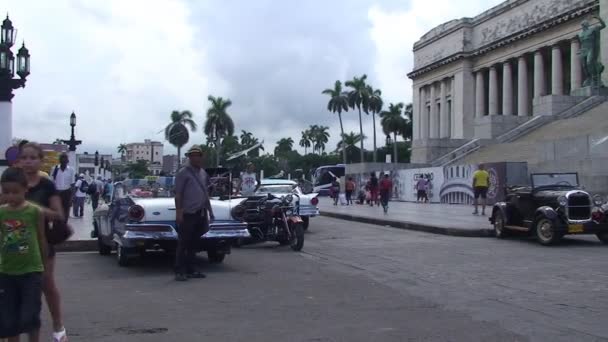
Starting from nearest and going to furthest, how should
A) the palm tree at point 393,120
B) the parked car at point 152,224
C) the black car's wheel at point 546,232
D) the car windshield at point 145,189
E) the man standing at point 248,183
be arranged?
the parked car at point 152,224
the car windshield at point 145,189
the black car's wheel at point 546,232
the man standing at point 248,183
the palm tree at point 393,120

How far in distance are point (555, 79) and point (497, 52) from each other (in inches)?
353

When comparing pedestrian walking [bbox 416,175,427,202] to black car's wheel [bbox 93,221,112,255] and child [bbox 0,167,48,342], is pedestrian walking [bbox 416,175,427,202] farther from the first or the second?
child [bbox 0,167,48,342]

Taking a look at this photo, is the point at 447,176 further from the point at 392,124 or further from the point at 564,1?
the point at 392,124

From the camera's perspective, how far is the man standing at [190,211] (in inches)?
370

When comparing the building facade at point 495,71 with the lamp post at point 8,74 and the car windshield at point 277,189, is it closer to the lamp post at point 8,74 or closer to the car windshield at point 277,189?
the car windshield at point 277,189

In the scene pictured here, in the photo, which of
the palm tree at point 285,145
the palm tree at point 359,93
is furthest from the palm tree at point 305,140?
the palm tree at point 359,93

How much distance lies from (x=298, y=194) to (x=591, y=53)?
33.0 m

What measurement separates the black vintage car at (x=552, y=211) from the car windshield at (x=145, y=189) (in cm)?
760

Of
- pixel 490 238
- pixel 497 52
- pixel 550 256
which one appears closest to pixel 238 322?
pixel 550 256

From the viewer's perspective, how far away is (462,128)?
222ft

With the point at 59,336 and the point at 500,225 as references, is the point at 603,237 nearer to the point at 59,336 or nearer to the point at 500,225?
the point at 500,225

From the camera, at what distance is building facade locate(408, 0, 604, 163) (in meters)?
51.1

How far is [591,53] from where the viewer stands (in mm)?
44031

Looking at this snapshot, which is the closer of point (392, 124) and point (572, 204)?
point (572, 204)
